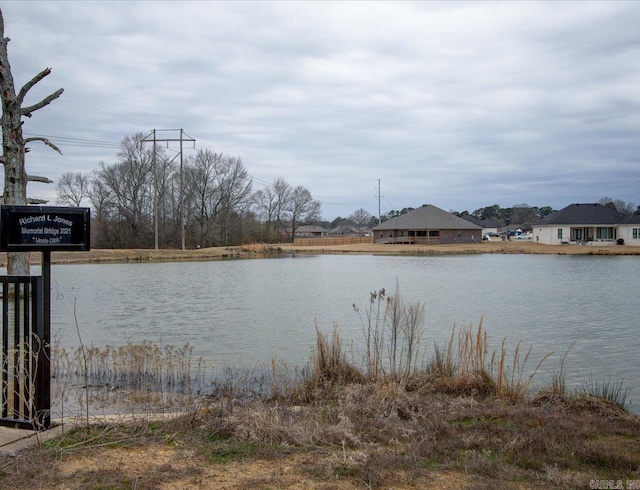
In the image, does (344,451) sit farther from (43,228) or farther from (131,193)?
(131,193)

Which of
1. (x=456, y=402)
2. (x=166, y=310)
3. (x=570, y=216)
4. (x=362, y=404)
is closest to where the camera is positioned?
(x=362, y=404)

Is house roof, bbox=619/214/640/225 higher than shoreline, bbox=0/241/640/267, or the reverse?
house roof, bbox=619/214/640/225

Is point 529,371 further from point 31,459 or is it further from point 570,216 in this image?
point 570,216

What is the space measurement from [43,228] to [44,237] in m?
0.09

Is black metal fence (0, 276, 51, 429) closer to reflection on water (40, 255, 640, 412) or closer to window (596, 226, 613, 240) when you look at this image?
reflection on water (40, 255, 640, 412)

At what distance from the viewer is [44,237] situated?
5.48 meters

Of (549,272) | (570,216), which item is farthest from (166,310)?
(570,216)

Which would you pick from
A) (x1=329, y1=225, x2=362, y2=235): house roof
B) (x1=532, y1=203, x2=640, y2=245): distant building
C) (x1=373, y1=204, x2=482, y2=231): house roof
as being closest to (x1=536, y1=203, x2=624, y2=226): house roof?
(x1=532, y1=203, x2=640, y2=245): distant building

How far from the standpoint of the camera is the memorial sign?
17.4 ft

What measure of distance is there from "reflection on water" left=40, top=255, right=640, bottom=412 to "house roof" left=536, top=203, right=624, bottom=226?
3452 cm

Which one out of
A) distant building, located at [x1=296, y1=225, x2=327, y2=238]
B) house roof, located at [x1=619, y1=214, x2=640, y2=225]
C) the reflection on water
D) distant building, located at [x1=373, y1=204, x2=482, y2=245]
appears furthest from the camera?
distant building, located at [x1=296, y1=225, x2=327, y2=238]

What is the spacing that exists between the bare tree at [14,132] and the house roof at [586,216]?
60.7 meters

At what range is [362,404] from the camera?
6512mm

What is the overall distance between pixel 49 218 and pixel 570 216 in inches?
2628
